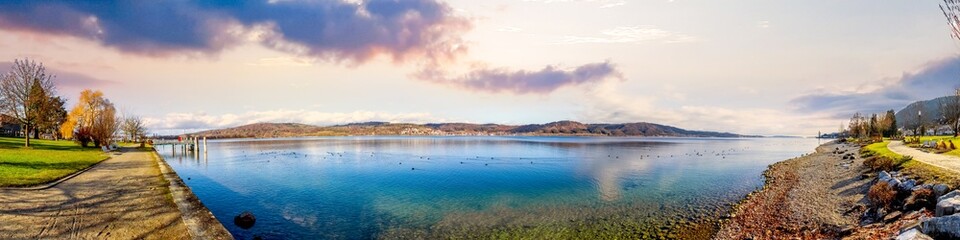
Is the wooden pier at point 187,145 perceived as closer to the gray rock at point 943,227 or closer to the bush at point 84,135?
the bush at point 84,135

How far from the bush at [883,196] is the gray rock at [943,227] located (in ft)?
17.9

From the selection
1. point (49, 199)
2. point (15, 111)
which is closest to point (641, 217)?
point (49, 199)

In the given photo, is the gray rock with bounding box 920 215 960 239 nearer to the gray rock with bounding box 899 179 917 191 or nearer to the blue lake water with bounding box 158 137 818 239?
the blue lake water with bounding box 158 137 818 239

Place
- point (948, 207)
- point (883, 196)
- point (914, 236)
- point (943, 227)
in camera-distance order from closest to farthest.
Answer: point (914, 236)
point (943, 227)
point (948, 207)
point (883, 196)

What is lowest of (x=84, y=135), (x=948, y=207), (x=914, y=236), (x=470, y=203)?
(x=470, y=203)

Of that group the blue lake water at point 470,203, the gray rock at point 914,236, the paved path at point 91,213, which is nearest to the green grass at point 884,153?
the blue lake water at point 470,203

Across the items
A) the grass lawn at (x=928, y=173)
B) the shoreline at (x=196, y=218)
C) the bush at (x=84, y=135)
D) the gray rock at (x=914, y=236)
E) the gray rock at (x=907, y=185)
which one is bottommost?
the shoreline at (x=196, y=218)

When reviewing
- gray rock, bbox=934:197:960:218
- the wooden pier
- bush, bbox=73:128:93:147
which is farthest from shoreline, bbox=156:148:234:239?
the wooden pier

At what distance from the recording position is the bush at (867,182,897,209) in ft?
45.0

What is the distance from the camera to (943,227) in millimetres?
8773

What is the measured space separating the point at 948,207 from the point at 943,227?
209 cm

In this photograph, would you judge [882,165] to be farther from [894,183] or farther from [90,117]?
[90,117]

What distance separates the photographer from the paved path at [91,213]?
11.0m

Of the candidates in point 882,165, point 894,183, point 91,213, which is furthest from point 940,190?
point 91,213
